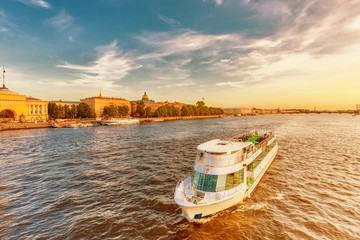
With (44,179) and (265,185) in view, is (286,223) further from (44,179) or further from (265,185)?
(44,179)

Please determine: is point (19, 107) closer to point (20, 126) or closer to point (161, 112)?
point (20, 126)

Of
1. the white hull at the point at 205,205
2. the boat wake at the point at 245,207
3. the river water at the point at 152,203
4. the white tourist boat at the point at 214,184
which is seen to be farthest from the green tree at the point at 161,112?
the white hull at the point at 205,205

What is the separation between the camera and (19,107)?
298ft

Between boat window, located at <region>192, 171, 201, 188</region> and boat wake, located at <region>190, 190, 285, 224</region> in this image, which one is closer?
boat wake, located at <region>190, 190, 285, 224</region>

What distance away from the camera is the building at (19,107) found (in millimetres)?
87312

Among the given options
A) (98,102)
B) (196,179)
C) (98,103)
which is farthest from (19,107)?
(196,179)

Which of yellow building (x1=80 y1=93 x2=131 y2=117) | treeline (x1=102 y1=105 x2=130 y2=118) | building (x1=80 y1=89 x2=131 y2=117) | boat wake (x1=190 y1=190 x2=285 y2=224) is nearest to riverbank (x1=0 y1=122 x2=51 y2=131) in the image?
treeline (x1=102 y1=105 x2=130 y2=118)

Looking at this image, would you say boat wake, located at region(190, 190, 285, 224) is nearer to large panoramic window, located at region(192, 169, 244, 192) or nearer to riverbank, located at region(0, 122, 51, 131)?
large panoramic window, located at region(192, 169, 244, 192)

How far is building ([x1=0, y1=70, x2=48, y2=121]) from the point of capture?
3438 inches

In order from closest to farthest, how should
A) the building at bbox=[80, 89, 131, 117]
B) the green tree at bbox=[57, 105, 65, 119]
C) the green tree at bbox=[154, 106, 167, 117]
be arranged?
the green tree at bbox=[57, 105, 65, 119]
the building at bbox=[80, 89, 131, 117]
the green tree at bbox=[154, 106, 167, 117]

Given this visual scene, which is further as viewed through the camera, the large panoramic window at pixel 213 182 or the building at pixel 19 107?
the building at pixel 19 107

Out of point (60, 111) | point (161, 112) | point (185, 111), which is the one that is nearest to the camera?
point (60, 111)

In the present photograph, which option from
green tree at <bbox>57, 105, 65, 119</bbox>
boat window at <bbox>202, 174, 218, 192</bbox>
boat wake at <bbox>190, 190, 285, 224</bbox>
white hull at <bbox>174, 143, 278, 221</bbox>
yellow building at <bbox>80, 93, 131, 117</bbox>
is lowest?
boat wake at <bbox>190, 190, 285, 224</bbox>

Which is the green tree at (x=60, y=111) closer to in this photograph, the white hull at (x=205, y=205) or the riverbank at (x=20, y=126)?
the riverbank at (x=20, y=126)
